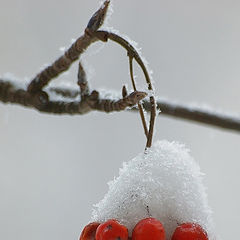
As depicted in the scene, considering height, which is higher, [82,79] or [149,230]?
[82,79]

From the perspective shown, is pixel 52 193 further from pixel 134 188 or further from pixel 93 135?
pixel 134 188

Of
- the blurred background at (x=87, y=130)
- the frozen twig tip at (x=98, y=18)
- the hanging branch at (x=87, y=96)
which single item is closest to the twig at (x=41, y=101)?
the hanging branch at (x=87, y=96)

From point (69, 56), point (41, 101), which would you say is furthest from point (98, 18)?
point (41, 101)

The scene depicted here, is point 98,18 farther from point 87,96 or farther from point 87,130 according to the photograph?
point 87,130

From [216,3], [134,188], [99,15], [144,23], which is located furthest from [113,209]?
[216,3]

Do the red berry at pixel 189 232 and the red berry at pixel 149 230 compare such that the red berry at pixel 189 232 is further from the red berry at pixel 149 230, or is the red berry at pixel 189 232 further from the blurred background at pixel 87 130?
the blurred background at pixel 87 130

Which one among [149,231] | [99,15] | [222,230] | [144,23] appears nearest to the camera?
[149,231]
